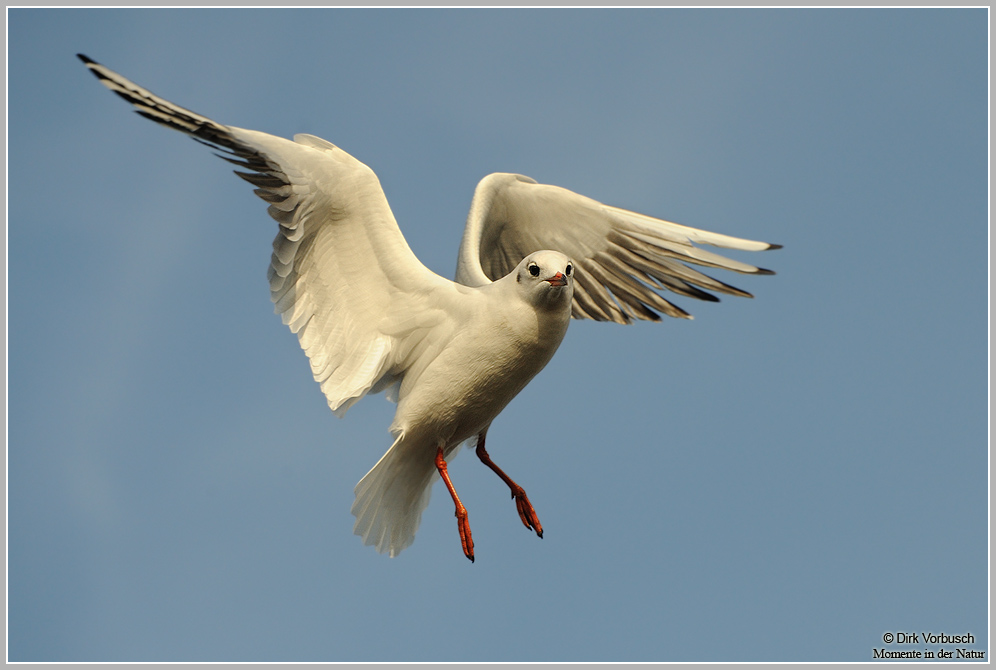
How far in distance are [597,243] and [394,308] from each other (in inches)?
80.1

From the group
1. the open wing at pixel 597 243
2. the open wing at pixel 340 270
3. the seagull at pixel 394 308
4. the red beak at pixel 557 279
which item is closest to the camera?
the red beak at pixel 557 279

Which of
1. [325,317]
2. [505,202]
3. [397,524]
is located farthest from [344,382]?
[505,202]

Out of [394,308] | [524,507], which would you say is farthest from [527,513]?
[394,308]

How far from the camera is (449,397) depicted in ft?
28.5

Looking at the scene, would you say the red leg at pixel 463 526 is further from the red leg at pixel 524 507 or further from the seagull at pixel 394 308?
the red leg at pixel 524 507

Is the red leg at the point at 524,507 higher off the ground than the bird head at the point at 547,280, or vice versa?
the bird head at the point at 547,280

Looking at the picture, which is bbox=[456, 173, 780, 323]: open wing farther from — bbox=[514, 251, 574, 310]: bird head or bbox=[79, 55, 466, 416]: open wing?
bbox=[514, 251, 574, 310]: bird head

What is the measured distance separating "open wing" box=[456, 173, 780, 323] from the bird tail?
152 cm

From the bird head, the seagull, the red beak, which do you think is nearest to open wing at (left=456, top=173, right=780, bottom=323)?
the seagull

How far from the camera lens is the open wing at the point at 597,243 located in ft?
32.7

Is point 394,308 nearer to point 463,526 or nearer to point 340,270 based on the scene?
point 340,270

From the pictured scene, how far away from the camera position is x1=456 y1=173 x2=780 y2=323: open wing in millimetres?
9953

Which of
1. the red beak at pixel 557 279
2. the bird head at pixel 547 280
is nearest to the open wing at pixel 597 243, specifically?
the bird head at pixel 547 280

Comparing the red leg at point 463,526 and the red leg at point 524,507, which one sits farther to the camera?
the red leg at point 524,507
